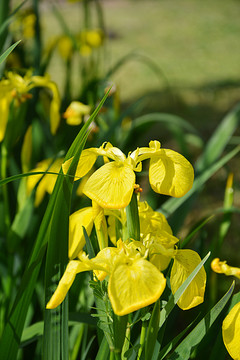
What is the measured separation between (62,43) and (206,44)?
3059 mm

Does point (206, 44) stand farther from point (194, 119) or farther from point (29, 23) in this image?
point (29, 23)

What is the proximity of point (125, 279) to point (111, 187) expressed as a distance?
0.10 metres

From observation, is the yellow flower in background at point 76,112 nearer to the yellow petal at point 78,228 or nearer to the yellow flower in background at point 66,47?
the yellow petal at point 78,228

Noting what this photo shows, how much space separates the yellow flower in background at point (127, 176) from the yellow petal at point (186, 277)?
74 millimetres

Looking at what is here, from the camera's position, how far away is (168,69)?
4.00 metres

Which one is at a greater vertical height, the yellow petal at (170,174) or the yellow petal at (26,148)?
the yellow petal at (170,174)

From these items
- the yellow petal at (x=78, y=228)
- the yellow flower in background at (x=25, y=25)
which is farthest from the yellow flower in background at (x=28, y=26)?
the yellow petal at (x=78, y=228)

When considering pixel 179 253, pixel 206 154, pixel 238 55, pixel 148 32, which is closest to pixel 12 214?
pixel 206 154

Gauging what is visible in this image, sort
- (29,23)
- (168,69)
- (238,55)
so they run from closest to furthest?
(29,23), (168,69), (238,55)

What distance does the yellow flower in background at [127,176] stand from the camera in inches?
18.6

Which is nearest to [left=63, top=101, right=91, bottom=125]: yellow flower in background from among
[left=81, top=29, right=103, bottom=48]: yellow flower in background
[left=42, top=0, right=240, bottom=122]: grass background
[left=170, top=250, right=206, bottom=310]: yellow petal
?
[left=170, top=250, right=206, bottom=310]: yellow petal

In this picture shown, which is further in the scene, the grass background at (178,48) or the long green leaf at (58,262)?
the grass background at (178,48)

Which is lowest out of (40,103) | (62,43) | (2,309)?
(2,309)

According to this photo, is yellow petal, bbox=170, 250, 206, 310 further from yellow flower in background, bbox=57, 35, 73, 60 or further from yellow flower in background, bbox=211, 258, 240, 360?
yellow flower in background, bbox=57, 35, 73, 60
